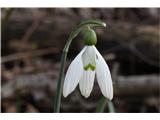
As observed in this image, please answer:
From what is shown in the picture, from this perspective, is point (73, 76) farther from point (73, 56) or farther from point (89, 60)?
A: point (73, 56)

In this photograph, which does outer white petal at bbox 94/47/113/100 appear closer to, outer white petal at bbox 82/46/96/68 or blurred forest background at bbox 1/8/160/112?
outer white petal at bbox 82/46/96/68

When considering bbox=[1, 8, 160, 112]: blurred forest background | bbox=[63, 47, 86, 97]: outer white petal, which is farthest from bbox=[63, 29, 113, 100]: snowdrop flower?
bbox=[1, 8, 160, 112]: blurred forest background

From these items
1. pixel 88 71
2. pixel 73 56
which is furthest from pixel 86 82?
pixel 73 56

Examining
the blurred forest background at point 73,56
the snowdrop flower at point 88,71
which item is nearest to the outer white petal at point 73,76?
the snowdrop flower at point 88,71

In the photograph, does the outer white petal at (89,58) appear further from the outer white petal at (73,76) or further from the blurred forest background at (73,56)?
the blurred forest background at (73,56)
